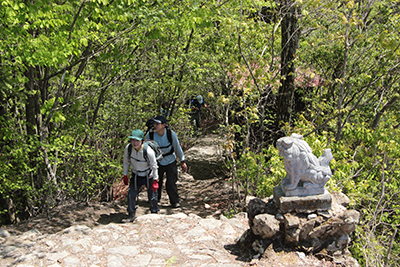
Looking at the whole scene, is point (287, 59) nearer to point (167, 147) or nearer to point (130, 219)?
point (167, 147)

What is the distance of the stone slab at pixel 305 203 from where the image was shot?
15.0 feet

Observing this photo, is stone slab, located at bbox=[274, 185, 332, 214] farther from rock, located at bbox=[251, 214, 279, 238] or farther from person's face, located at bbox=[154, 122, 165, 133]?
person's face, located at bbox=[154, 122, 165, 133]

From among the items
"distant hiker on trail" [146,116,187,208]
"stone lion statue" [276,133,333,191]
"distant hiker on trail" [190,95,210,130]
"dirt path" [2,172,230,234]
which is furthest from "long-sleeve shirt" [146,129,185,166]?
"distant hiker on trail" [190,95,210,130]

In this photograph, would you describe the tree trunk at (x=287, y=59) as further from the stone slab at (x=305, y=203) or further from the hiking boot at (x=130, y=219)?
the hiking boot at (x=130, y=219)

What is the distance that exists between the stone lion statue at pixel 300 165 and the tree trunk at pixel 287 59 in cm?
334

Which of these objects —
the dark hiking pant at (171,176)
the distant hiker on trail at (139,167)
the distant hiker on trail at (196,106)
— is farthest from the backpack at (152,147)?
the distant hiker on trail at (196,106)

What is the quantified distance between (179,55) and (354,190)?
5641mm

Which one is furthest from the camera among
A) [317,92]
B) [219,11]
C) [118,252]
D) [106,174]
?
[317,92]

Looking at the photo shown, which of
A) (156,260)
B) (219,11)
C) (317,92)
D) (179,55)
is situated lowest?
(156,260)

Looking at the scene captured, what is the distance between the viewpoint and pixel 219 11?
8.40 meters

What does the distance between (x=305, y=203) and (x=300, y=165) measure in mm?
564

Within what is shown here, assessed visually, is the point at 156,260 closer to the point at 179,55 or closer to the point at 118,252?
the point at 118,252

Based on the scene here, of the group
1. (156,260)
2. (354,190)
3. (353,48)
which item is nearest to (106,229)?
(156,260)

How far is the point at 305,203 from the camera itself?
15.0 ft
